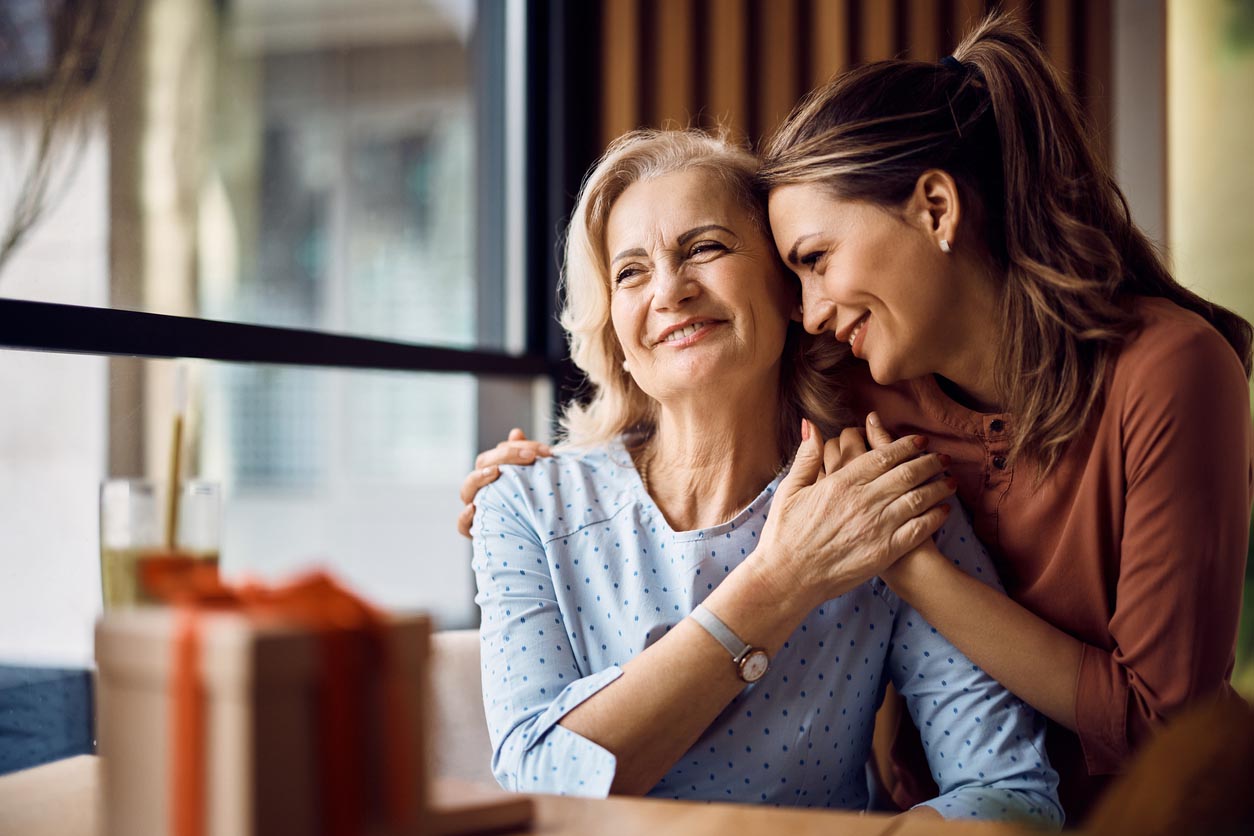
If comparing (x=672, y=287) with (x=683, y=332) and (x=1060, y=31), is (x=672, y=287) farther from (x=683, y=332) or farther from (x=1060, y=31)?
(x=1060, y=31)

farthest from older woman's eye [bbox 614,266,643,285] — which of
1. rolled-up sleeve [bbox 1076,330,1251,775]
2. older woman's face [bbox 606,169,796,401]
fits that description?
rolled-up sleeve [bbox 1076,330,1251,775]

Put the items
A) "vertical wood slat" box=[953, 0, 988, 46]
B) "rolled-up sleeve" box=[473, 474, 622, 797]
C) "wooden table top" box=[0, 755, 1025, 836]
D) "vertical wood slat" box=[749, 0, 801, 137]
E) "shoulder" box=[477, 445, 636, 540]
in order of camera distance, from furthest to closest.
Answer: "vertical wood slat" box=[749, 0, 801, 137]
"vertical wood slat" box=[953, 0, 988, 46]
"shoulder" box=[477, 445, 636, 540]
"rolled-up sleeve" box=[473, 474, 622, 797]
"wooden table top" box=[0, 755, 1025, 836]

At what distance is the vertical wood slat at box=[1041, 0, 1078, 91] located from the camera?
2.91m

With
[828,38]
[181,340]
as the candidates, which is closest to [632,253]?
[181,340]

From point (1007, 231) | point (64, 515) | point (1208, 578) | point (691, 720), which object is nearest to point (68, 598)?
point (64, 515)

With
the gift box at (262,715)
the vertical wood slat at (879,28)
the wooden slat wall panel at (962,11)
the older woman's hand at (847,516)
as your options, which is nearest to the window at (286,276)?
the gift box at (262,715)

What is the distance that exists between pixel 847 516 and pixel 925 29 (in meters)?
2.07

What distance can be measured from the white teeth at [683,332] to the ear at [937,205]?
0.34 metres

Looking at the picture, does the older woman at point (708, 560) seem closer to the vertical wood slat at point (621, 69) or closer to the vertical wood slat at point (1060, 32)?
the vertical wood slat at point (621, 69)

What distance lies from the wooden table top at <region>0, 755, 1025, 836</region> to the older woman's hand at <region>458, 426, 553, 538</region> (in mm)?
779

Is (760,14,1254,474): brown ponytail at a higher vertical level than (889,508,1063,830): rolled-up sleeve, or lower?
higher

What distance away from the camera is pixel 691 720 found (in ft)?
4.30

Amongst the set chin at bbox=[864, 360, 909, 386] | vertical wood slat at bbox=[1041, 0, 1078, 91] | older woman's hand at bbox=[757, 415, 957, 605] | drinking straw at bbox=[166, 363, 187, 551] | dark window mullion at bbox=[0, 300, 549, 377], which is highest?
vertical wood slat at bbox=[1041, 0, 1078, 91]

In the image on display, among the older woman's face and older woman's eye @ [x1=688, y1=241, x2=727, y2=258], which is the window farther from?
older woman's eye @ [x1=688, y1=241, x2=727, y2=258]
